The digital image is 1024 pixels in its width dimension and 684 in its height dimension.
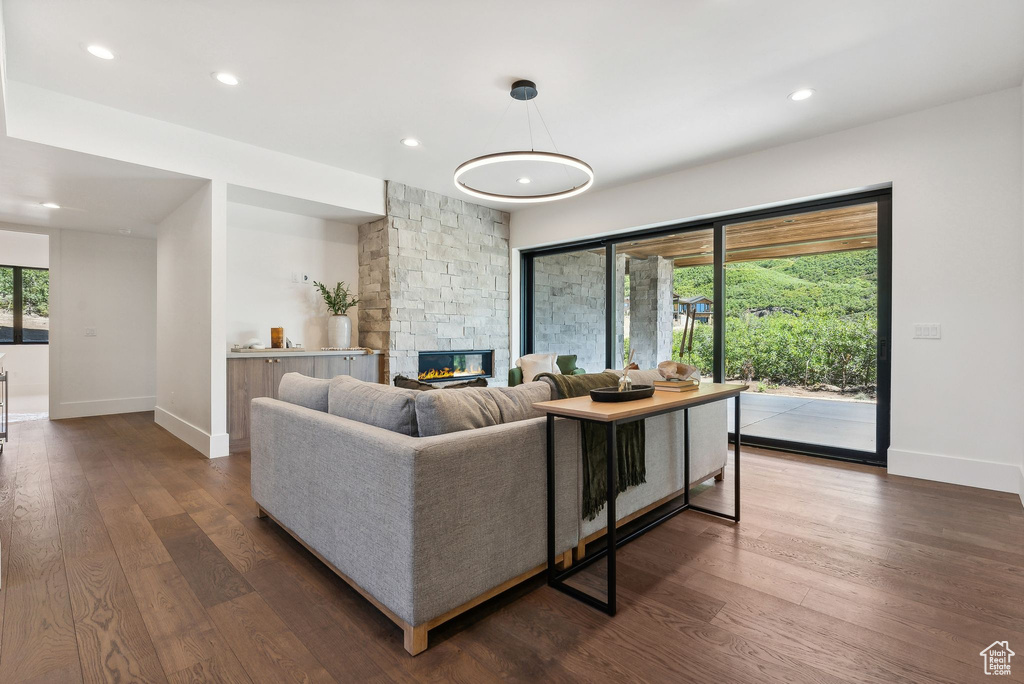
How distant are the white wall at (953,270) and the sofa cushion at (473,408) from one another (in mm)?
3118

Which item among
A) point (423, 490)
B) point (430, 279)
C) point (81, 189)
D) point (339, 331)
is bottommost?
point (423, 490)

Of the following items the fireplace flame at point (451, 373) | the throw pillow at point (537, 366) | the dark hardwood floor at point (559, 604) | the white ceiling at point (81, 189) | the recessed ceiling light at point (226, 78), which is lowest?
the dark hardwood floor at point (559, 604)

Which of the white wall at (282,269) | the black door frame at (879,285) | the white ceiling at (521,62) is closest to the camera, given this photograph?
the white ceiling at (521,62)

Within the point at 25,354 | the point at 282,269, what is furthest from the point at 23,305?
the point at 282,269

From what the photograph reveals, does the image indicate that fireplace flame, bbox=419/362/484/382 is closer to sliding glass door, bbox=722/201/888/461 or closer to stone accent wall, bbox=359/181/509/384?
stone accent wall, bbox=359/181/509/384

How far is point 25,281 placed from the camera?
743 cm

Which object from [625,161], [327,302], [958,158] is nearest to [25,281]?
[327,302]

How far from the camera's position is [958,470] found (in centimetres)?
329

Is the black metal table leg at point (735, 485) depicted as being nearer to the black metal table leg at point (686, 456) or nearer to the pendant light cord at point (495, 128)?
the black metal table leg at point (686, 456)

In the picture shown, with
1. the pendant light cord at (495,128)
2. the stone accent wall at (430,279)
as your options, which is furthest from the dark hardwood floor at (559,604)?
the pendant light cord at (495,128)

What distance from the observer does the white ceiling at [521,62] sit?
7.93ft

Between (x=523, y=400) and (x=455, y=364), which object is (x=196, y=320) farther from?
(x=523, y=400)

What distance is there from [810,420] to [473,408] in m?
3.76

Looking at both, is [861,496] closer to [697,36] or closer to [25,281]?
[697,36]
